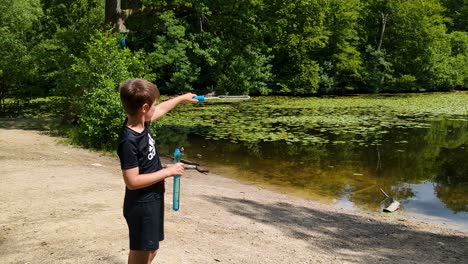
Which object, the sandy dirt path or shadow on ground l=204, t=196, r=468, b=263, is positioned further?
shadow on ground l=204, t=196, r=468, b=263

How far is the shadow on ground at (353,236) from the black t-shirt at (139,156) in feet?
10.4

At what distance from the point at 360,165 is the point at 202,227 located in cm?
775

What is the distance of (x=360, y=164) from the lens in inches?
504

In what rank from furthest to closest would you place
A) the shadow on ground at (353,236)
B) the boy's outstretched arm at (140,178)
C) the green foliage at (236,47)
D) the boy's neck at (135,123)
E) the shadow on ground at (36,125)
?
the green foliage at (236,47) < the shadow on ground at (36,125) < the shadow on ground at (353,236) < the boy's neck at (135,123) < the boy's outstretched arm at (140,178)

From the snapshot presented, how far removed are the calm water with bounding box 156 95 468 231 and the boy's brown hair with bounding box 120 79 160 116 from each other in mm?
6933

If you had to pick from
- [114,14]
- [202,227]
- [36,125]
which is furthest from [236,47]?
[202,227]

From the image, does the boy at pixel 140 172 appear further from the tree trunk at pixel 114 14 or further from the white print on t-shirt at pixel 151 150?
the tree trunk at pixel 114 14

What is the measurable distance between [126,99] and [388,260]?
4.16 m

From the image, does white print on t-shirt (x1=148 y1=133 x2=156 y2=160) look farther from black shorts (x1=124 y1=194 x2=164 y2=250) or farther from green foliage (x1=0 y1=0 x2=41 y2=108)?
green foliage (x1=0 y1=0 x2=41 y2=108)

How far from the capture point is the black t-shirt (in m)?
2.94

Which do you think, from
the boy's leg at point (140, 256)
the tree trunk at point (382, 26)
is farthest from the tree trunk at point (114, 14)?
the tree trunk at point (382, 26)

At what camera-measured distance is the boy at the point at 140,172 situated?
295 cm

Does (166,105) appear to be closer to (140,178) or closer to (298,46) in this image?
(140,178)

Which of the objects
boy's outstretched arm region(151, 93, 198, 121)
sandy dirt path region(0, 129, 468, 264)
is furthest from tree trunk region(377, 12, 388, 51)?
boy's outstretched arm region(151, 93, 198, 121)
